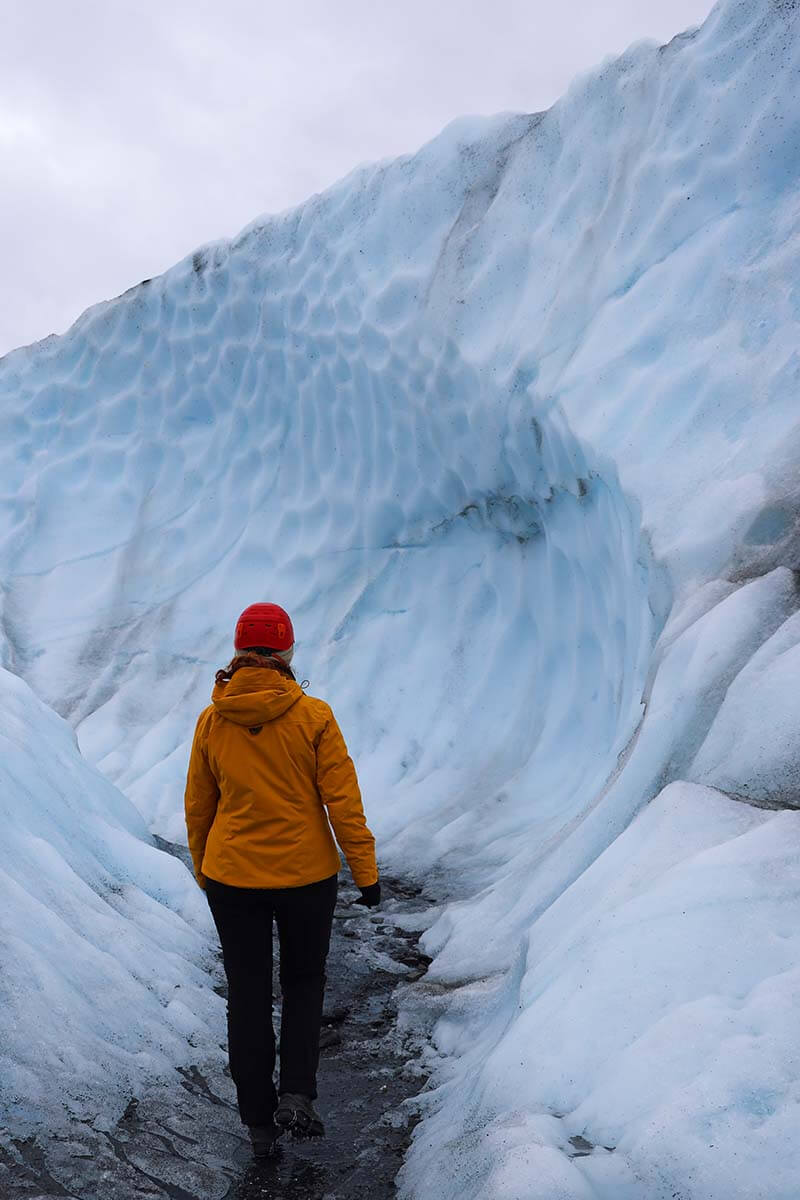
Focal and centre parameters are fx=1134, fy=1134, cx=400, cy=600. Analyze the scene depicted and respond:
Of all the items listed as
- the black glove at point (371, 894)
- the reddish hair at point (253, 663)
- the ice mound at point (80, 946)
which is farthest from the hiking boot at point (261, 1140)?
the reddish hair at point (253, 663)

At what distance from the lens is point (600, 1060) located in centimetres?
205

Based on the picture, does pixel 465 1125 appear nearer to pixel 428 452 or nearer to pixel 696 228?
pixel 696 228

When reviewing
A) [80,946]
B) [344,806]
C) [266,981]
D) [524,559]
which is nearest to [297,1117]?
[266,981]

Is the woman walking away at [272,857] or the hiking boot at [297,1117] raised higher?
the woman walking away at [272,857]

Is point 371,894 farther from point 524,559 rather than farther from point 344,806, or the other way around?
point 524,559

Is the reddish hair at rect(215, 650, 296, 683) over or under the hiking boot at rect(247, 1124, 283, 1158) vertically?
over

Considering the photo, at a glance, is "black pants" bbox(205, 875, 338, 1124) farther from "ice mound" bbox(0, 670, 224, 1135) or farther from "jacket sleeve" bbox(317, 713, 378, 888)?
"ice mound" bbox(0, 670, 224, 1135)

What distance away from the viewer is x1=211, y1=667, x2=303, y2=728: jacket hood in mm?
2543

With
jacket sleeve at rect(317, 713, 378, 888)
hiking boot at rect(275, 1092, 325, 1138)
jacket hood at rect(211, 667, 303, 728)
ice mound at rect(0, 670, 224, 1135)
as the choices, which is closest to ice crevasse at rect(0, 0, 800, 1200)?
ice mound at rect(0, 670, 224, 1135)

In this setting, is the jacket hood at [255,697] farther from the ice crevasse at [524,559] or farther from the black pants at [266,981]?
the ice crevasse at [524,559]

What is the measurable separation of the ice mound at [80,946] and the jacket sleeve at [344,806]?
0.78m

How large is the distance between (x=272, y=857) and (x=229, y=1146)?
26.6 inches

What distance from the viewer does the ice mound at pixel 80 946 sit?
2.53 meters

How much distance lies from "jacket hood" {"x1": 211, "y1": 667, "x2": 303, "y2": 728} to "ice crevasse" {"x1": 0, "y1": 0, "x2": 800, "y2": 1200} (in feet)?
2.73
